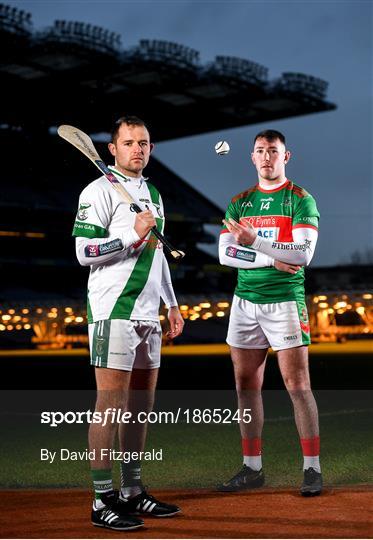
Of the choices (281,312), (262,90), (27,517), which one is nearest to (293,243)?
(281,312)

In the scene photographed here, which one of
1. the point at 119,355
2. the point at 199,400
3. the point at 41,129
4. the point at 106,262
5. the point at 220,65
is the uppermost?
the point at 220,65

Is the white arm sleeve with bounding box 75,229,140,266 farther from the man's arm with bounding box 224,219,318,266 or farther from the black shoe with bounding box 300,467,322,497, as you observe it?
the black shoe with bounding box 300,467,322,497

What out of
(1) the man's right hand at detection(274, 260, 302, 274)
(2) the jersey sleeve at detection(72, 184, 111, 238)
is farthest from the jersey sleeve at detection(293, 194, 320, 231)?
(2) the jersey sleeve at detection(72, 184, 111, 238)

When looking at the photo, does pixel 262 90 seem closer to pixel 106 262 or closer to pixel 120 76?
pixel 120 76

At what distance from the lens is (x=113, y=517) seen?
4.32 meters

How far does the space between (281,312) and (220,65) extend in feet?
104

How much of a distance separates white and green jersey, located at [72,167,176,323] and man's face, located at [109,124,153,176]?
0.08 meters

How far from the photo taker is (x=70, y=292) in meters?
35.2

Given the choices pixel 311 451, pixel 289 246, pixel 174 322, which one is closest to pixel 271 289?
pixel 289 246

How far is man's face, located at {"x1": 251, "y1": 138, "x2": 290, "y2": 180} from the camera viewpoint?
4.96 meters

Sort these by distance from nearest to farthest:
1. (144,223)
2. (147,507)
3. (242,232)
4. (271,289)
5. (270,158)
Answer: (144,223) < (147,507) < (242,232) < (270,158) < (271,289)

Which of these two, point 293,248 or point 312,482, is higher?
point 293,248

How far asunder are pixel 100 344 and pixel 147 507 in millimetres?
935

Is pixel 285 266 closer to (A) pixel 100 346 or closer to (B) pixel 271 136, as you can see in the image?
(B) pixel 271 136
